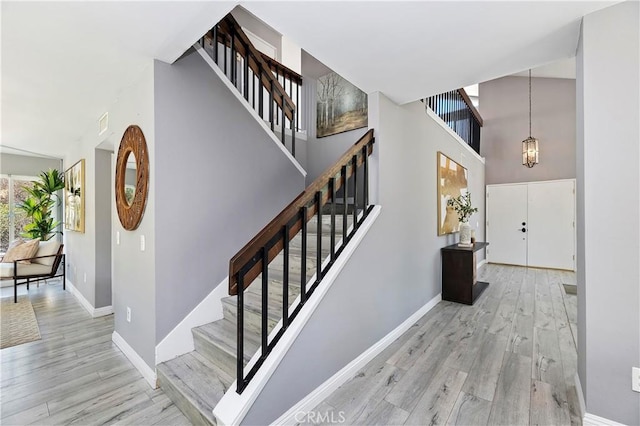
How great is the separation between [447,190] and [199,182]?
3.39m

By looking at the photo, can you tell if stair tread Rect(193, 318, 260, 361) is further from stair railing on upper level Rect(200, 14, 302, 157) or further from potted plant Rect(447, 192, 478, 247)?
potted plant Rect(447, 192, 478, 247)

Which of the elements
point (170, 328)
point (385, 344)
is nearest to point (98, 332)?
point (170, 328)

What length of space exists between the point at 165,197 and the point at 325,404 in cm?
182

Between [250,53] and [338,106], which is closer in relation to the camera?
[250,53]

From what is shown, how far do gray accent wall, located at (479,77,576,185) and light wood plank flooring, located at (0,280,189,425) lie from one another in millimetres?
7906

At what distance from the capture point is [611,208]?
148cm

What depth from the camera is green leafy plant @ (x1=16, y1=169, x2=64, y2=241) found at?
16.1 feet

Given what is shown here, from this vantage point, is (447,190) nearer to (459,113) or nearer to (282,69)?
(459,113)

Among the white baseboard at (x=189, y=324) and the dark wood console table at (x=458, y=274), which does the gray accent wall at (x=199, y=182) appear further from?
the dark wood console table at (x=458, y=274)

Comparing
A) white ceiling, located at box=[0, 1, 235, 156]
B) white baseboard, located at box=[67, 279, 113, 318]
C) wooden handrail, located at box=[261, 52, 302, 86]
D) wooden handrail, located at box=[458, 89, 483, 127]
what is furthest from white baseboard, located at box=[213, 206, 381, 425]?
wooden handrail, located at box=[458, 89, 483, 127]

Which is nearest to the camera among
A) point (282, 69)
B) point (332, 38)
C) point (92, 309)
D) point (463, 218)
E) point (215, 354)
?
point (332, 38)

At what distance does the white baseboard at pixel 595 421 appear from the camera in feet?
4.88

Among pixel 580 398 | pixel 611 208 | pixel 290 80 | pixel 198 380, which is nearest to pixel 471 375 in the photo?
pixel 580 398

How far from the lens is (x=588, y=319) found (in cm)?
155
